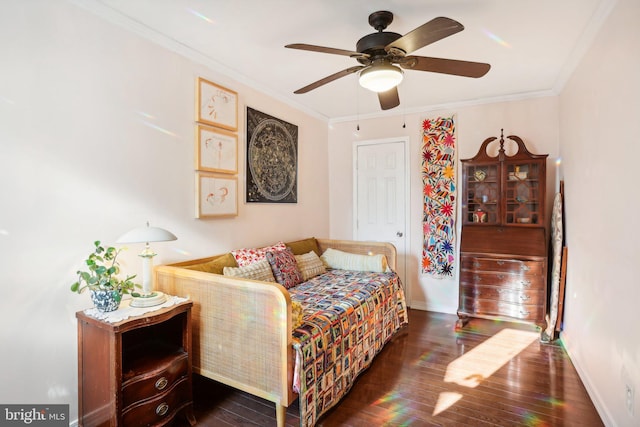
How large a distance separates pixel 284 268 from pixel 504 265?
2.17 m

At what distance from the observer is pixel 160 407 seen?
70.2 inches

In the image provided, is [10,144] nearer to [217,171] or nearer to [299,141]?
[217,171]

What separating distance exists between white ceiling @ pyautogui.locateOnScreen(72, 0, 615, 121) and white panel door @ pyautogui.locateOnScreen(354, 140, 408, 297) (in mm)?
1084

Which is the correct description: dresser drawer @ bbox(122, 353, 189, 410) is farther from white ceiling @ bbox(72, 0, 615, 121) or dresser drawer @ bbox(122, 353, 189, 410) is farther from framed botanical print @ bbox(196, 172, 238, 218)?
white ceiling @ bbox(72, 0, 615, 121)

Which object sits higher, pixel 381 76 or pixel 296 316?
pixel 381 76

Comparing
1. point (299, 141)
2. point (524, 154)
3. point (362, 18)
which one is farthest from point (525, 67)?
point (299, 141)

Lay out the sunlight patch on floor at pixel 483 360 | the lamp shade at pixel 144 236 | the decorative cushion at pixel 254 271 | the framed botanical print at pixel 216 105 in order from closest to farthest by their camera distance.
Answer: the lamp shade at pixel 144 236
the sunlight patch on floor at pixel 483 360
the decorative cushion at pixel 254 271
the framed botanical print at pixel 216 105

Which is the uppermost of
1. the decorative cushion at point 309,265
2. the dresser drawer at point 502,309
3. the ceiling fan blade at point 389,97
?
the ceiling fan blade at point 389,97

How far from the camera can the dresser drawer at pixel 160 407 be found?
5.50 ft

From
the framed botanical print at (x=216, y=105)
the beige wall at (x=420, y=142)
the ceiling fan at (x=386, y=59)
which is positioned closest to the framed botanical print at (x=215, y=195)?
the framed botanical print at (x=216, y=105)

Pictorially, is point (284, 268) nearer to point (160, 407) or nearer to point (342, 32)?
point (160, 407)

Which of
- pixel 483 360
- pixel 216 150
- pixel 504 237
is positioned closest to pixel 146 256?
pixel 216 150

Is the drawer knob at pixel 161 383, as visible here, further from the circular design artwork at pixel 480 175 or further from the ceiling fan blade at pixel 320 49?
the circular design artwork at pixel 480 175

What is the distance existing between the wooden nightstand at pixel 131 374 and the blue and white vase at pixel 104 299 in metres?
0.08
